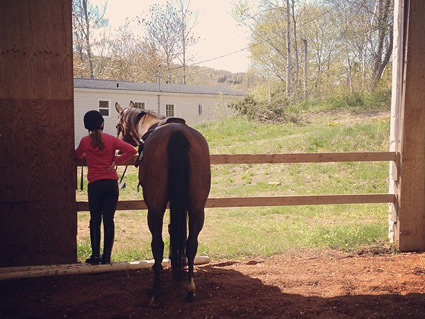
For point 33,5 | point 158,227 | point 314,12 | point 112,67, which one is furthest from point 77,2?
point 158,227

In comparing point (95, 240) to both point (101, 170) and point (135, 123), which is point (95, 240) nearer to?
point (101, 170)

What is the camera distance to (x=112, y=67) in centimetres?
3102

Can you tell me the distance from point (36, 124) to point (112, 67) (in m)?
28.1

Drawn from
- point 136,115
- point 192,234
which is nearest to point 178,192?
point 192,234

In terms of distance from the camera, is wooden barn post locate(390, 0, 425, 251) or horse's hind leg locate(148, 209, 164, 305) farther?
wooden barn post locate(390, 0, 425, 251)

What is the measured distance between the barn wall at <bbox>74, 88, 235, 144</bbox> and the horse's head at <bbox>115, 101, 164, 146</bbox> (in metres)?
17.2

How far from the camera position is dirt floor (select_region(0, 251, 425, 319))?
3332 mm

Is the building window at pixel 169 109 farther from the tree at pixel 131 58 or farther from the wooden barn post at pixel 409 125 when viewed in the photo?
the wooden barn post at pixel 409 125

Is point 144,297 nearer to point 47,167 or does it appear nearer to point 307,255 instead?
point 47,167

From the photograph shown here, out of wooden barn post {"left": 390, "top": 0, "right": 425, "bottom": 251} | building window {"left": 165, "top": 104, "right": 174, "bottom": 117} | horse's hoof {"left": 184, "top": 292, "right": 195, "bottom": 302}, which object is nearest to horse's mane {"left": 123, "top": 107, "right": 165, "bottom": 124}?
horse's hoof {"left": 184, "top": 292, "right": 195, "bottom": 302}

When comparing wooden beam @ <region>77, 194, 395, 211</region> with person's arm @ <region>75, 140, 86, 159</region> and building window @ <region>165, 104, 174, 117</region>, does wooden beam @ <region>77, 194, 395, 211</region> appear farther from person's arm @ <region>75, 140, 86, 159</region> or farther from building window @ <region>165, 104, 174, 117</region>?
building window @ <region>165, 104, 174, 117</region>

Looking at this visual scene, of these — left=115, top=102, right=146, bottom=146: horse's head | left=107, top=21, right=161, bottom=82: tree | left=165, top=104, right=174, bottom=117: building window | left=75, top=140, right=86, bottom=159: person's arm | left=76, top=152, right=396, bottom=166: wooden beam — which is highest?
left=107, top=21, right=161, bottom=82: tree

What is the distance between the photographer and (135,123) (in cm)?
511

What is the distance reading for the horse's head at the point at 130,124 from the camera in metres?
5.07
